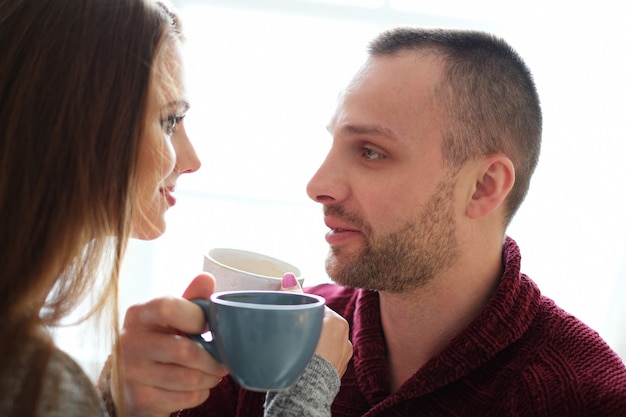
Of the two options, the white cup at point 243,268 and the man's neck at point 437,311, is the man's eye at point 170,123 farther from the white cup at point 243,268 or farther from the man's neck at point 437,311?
the man's neck at point 437,311

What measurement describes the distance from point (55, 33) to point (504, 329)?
93cm

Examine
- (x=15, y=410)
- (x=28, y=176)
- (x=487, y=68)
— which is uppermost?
(x=487, y=68)

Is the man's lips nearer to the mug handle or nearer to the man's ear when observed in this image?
the man's ear

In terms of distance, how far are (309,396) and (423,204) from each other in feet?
1.75

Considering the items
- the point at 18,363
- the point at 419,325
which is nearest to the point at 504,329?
the point at 419,325

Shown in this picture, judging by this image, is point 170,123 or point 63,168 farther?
point 170,123

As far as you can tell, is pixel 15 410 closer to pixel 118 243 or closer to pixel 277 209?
pixel 118 243

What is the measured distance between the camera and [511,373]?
123 centimetres

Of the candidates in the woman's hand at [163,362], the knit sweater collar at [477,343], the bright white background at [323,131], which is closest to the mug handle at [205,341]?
the woman's hand at [163,362]

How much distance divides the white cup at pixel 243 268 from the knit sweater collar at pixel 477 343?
309 millimetres

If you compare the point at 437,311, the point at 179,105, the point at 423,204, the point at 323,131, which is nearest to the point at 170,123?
the point at 179,105

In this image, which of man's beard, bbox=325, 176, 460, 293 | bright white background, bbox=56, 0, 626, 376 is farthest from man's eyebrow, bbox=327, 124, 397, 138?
bright white background, bbox=56, 0, 626, 376

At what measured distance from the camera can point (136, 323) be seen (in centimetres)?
100

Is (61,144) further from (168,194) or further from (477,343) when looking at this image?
(477,343)
